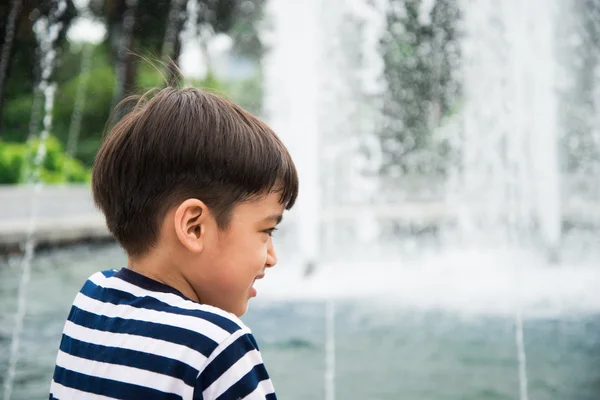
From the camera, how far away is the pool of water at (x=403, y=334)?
312 cm

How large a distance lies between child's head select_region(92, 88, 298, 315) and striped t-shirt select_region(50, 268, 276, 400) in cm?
7

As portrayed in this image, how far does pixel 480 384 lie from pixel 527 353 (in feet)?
1.85

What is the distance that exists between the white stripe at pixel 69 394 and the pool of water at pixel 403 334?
2109mm

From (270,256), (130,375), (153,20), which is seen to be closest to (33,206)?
(153,20)

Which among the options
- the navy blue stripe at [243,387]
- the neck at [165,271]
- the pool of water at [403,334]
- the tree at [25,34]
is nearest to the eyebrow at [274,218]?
the neck at [165,271]

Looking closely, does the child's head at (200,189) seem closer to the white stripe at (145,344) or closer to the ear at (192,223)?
the ear at (192,223)

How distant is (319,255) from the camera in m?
7.02

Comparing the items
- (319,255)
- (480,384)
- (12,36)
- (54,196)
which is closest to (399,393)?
(480,384)

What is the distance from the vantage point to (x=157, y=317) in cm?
88

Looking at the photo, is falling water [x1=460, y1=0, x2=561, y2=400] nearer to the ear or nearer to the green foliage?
the ear

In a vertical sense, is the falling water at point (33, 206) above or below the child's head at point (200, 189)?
above

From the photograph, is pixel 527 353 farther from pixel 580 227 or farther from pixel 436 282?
pixel 580 227

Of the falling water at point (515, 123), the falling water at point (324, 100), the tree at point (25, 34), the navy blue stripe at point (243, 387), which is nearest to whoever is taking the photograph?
the navy blue stripe at point (243, 387)

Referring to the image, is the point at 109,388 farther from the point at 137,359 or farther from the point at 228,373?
the point at 228,373
